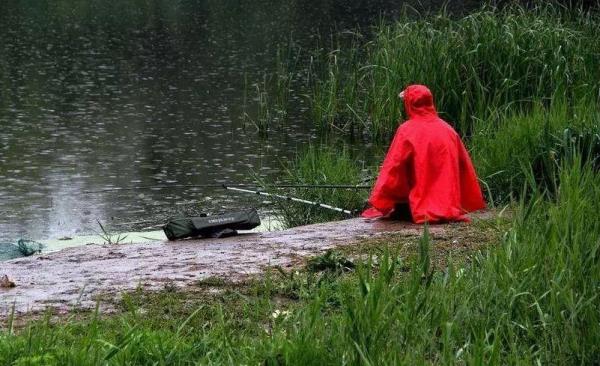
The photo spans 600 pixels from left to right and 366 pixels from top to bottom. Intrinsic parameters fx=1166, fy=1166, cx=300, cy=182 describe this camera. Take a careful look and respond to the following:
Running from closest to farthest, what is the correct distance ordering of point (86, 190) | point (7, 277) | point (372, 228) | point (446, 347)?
point (446, 347), point (7, 277), point (372, 228), point (86, 190)

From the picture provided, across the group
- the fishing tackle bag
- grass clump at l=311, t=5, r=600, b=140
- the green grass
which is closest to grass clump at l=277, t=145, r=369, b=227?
the fishing tackle bag

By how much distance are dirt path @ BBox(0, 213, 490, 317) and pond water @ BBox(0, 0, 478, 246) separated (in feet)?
8.50

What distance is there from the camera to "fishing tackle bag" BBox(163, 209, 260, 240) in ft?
25.5

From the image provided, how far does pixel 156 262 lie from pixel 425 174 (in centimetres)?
211

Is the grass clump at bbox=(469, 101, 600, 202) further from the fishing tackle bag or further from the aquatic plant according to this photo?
the aquatic plant

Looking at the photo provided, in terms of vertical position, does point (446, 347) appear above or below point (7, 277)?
above

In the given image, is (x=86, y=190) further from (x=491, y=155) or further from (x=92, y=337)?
(x=92, y=337)

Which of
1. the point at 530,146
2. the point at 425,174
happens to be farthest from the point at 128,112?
the point at 425,174

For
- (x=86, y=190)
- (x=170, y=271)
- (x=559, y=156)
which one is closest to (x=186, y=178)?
(x=86, y=190)

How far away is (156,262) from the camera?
6.73m

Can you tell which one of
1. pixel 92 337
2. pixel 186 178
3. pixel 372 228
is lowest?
pixel 186 178

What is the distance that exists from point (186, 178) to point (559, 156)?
544cm

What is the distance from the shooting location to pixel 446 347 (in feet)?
12.6

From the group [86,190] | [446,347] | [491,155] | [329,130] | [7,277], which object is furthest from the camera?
[329,130]
